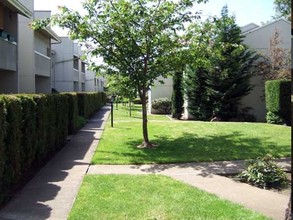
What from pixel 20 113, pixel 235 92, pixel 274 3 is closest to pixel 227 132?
pixel 235 92

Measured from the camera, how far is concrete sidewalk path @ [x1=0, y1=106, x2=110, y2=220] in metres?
5.89

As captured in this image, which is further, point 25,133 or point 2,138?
point 25,133

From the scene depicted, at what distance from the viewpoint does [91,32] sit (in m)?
12.2

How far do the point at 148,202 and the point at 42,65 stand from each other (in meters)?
20.5

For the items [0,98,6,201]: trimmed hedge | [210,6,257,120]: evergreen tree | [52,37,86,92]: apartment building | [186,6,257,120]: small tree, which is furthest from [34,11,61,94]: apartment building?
[0,98,6,201]: trimmed hedge

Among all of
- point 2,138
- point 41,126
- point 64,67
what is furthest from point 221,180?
point 64,67

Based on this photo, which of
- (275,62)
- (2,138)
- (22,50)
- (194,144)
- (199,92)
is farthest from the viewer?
(199,92)

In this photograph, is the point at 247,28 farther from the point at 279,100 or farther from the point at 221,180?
the point at 221,180

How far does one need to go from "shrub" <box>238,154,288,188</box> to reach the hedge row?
436 centimetres

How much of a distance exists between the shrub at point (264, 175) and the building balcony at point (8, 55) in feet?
37.4

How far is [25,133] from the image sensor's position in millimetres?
8258

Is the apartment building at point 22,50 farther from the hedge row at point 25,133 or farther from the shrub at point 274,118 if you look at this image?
the shrub at point 274,118

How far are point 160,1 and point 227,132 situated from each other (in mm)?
6108

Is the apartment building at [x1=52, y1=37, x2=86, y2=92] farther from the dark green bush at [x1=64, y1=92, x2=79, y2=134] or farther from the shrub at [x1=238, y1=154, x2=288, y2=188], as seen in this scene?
the shrub at [x1=238, y1=154, x2=288, y2=188]
